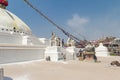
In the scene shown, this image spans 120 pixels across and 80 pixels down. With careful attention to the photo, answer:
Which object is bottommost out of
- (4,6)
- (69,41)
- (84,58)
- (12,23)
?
(84,58)

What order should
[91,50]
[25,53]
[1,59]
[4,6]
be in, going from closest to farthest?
1. [1,59]
2. [25,53]
3. [91,50]
4. [4,6]

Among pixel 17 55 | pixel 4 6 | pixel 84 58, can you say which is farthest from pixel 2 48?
pixel 4 6

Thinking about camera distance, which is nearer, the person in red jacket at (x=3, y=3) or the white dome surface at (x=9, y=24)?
the white dome surface at (x=9, y=24)

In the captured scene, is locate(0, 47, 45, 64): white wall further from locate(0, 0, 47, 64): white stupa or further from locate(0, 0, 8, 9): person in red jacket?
locate(0, 0, 8, 9): person in red jacket

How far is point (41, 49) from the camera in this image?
2208 centimetres

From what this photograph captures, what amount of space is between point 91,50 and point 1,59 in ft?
39.9

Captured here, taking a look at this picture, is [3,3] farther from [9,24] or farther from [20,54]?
[20,54]

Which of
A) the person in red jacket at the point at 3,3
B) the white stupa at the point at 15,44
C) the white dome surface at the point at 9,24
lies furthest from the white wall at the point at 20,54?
the person in red jacket at the point at 3,3

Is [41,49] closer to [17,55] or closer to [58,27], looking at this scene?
[17,55]

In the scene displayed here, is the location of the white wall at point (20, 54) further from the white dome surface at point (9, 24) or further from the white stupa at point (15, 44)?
the white dome surface at point (9, 24)

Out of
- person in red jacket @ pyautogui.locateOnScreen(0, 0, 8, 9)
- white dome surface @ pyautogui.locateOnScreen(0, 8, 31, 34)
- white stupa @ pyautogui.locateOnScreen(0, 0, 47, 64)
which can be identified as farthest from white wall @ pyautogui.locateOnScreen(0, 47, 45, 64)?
person in red jacket @ pyautogui.locateOnScreen(0, 0, 8, 9)

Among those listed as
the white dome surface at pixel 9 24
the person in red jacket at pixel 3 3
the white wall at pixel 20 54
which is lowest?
the white wall at pixel 20 54

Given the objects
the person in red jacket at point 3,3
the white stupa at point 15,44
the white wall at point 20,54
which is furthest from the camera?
the person in red jacket at point 3,3

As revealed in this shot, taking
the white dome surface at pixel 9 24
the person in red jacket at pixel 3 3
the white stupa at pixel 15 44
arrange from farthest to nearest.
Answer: the person in red jacket at pixel 3 3, the white dome surface at pixel 9 24, the white stupa at pixel 15 44
